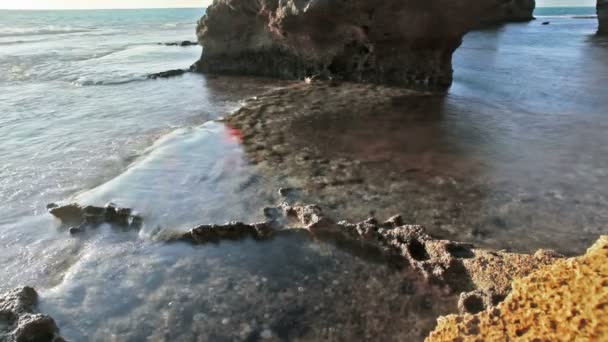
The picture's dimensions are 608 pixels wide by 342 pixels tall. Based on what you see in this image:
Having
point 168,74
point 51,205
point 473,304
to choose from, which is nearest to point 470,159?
point 473,304

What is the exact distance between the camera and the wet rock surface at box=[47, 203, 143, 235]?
4.46 metres

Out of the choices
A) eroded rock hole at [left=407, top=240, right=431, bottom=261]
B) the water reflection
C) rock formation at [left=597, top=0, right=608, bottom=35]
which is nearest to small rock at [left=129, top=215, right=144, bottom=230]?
the water reflection

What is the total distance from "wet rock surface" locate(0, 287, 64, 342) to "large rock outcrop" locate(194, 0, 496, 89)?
8.88 m

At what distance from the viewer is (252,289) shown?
3.44 meters

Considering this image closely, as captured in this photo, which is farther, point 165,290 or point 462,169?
point 462,169

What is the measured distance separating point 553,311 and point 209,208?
11.3 feet

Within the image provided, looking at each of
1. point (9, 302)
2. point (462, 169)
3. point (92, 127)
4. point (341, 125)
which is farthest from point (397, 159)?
point (92, 127)

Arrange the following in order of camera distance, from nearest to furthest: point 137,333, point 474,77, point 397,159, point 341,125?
point 137,333, point 397,159, point 341,125, point 474,77

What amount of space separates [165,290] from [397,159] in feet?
11.9

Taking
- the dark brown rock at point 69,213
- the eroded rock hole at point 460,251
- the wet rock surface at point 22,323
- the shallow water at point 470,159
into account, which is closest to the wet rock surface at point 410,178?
the shallow water at point 470,159

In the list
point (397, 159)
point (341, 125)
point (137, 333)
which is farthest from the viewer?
point (341, 125)

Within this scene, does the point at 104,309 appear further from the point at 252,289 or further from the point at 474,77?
the point at 474,77

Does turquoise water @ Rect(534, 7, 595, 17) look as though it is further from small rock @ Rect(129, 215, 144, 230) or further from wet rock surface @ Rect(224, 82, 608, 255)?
Answer: small rock @ Rect(129, 215, 144, 230)

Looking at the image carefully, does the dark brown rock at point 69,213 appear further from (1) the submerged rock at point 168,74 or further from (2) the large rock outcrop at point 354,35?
(1) the submerged rock at point 168,74
